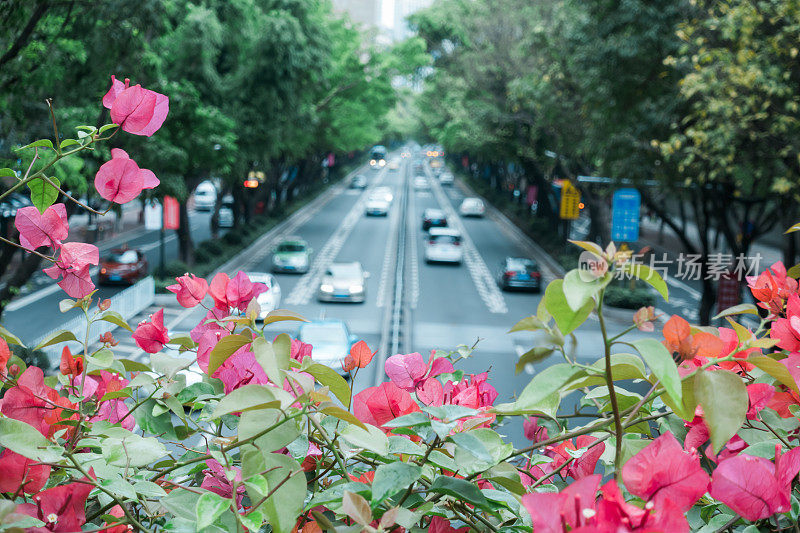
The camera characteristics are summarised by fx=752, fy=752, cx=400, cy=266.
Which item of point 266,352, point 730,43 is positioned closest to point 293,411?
point 266,352

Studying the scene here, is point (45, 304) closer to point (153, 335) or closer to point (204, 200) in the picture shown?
point (153, 335)

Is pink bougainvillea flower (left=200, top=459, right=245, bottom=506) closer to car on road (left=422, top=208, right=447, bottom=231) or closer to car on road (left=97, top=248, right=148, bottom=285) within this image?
car on road (left=97, top=248, right=148, bottom=285)

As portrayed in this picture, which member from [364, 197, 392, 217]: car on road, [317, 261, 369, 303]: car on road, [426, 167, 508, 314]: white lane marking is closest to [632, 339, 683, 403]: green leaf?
[426, 167, 508, 314]: white lane marking

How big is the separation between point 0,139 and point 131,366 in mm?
9869

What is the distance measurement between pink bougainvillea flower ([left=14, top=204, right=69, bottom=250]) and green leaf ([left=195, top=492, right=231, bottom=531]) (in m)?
0.97

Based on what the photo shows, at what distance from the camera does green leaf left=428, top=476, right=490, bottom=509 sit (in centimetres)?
162

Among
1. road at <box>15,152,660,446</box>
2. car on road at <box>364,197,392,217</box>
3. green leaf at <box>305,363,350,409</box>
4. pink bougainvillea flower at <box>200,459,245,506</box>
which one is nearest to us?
green leaf at <box>305,363,350,409</box>

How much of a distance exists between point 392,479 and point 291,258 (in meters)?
26.4

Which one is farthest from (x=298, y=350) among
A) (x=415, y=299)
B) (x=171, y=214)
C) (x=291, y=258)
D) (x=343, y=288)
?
(x=291, y=258)

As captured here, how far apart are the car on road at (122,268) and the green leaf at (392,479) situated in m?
23.0

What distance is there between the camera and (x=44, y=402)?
6.42ft

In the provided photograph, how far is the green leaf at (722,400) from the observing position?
1.36 meters

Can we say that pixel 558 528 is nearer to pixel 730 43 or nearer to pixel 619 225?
pixel 730 43

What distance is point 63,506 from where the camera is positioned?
5.34ft
